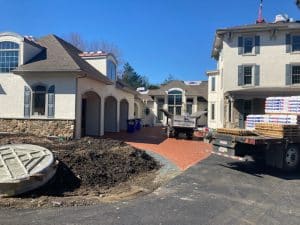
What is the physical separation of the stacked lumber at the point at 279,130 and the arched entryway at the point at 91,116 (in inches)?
510

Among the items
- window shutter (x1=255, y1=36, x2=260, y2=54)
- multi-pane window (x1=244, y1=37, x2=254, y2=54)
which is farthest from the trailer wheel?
multi-pane window (x1=244, y1=37, x2=254, y2=54)

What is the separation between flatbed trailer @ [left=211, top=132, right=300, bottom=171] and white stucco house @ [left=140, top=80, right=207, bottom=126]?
2889 centimetres

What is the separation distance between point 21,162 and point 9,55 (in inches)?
467

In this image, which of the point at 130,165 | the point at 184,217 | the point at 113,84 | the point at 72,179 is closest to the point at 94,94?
the point at 113,84

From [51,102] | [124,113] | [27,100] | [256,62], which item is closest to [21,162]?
[51,102]

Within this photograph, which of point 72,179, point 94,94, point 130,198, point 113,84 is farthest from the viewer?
point 113,84

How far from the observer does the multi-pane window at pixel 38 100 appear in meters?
18.2

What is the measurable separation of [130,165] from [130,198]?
346cm

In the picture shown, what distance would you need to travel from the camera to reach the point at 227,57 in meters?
27.2

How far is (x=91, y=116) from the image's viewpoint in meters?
22.1

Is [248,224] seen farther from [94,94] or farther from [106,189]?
[94,94]

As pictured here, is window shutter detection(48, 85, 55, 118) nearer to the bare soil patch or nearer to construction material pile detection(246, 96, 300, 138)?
the bare soil patch

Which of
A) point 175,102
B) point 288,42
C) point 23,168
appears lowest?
point 23,168

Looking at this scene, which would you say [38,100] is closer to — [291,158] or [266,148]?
[266,148]
